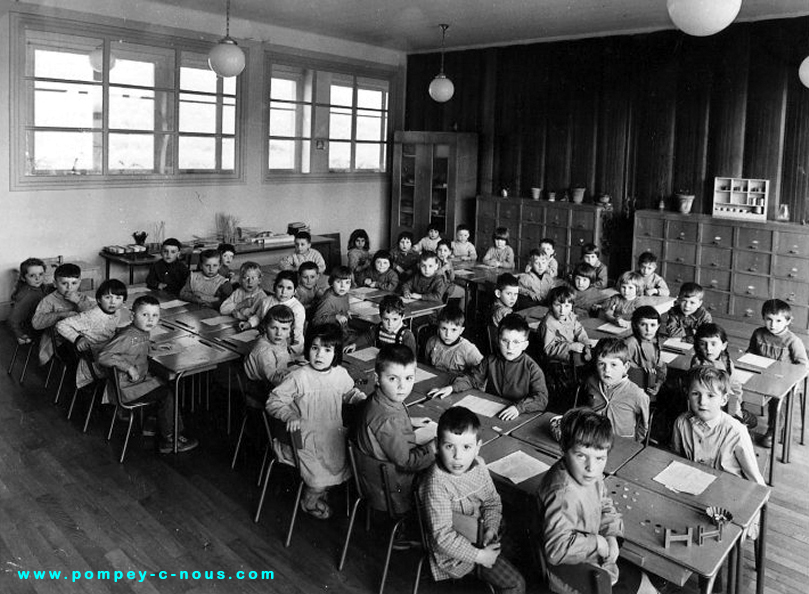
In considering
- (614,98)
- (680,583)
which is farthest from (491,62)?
(680,583)

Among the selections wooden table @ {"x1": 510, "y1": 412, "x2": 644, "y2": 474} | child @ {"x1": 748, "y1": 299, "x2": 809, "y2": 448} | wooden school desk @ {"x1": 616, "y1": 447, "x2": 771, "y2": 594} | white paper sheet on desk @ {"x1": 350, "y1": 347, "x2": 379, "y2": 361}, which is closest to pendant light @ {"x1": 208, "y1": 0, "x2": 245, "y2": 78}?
white paper sheet on desk @ {"x1": 350, "y1": 347, "x2": 379, "y2": 361}

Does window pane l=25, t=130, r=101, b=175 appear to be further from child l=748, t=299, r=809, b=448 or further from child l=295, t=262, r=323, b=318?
child l=748, t=299, r=809, b=448

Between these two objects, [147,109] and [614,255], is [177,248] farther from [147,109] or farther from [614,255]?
[614,255]

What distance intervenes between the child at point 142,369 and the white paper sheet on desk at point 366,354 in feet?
3.79

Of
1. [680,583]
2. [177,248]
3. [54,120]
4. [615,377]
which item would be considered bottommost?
[680,583]

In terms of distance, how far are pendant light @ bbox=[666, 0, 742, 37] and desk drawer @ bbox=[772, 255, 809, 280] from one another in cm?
471

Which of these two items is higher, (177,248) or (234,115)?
(234,115)

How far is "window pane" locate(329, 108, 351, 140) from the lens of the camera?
10.2 meters

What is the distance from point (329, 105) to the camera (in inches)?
398

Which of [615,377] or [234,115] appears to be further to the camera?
[234,115]

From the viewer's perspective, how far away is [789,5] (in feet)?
23.5

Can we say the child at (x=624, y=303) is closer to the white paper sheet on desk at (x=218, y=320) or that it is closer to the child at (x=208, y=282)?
the white paper sheet on desk at (x=218, y=320)

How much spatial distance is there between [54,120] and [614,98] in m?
6.40

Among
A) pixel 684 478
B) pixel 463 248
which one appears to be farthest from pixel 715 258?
A: pixel 684 478
